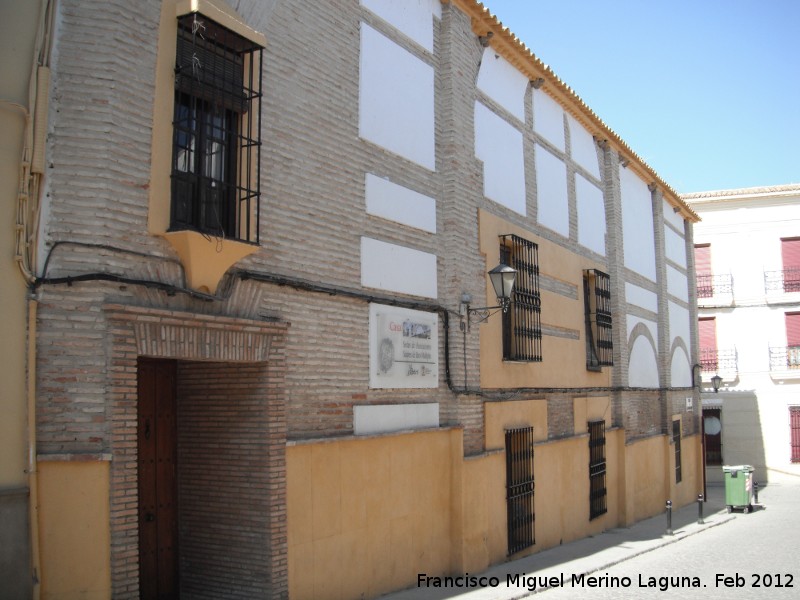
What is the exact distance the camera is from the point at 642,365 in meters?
17.6

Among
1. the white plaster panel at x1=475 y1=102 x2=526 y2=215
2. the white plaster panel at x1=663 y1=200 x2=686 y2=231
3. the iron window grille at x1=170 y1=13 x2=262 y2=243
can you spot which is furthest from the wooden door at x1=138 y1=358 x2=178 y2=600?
the white plaster panel at x1=663 y1=200 x2=686 y2=231

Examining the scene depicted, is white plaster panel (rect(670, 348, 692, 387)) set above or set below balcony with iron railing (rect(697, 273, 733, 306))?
below

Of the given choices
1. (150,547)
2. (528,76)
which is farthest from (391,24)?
(150,547)

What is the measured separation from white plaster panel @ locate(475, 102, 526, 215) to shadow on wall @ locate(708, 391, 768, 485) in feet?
56.0

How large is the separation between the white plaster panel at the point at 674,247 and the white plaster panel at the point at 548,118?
7.61 m

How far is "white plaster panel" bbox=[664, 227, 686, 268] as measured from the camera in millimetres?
21236

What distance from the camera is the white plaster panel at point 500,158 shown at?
11375 millimetres

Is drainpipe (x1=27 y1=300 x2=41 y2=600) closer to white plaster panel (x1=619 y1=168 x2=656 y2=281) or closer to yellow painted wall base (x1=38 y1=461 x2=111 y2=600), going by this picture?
yellow painted wall base (x1=38 y1=461 x2=111 y2=600)

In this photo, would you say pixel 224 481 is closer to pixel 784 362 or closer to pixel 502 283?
pixel 502 283

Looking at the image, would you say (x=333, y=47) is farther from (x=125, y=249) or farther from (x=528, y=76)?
(x=528, y=76)

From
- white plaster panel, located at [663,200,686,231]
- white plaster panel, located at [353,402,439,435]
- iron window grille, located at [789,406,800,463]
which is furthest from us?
iron window grille, located at [789,406,800,463]

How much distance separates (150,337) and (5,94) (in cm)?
193

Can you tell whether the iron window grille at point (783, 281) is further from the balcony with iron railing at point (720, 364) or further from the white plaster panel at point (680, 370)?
the white plaster panel at point (680, 370)

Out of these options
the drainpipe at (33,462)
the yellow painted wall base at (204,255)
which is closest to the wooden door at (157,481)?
the yellow painted wall base at (204,255)
